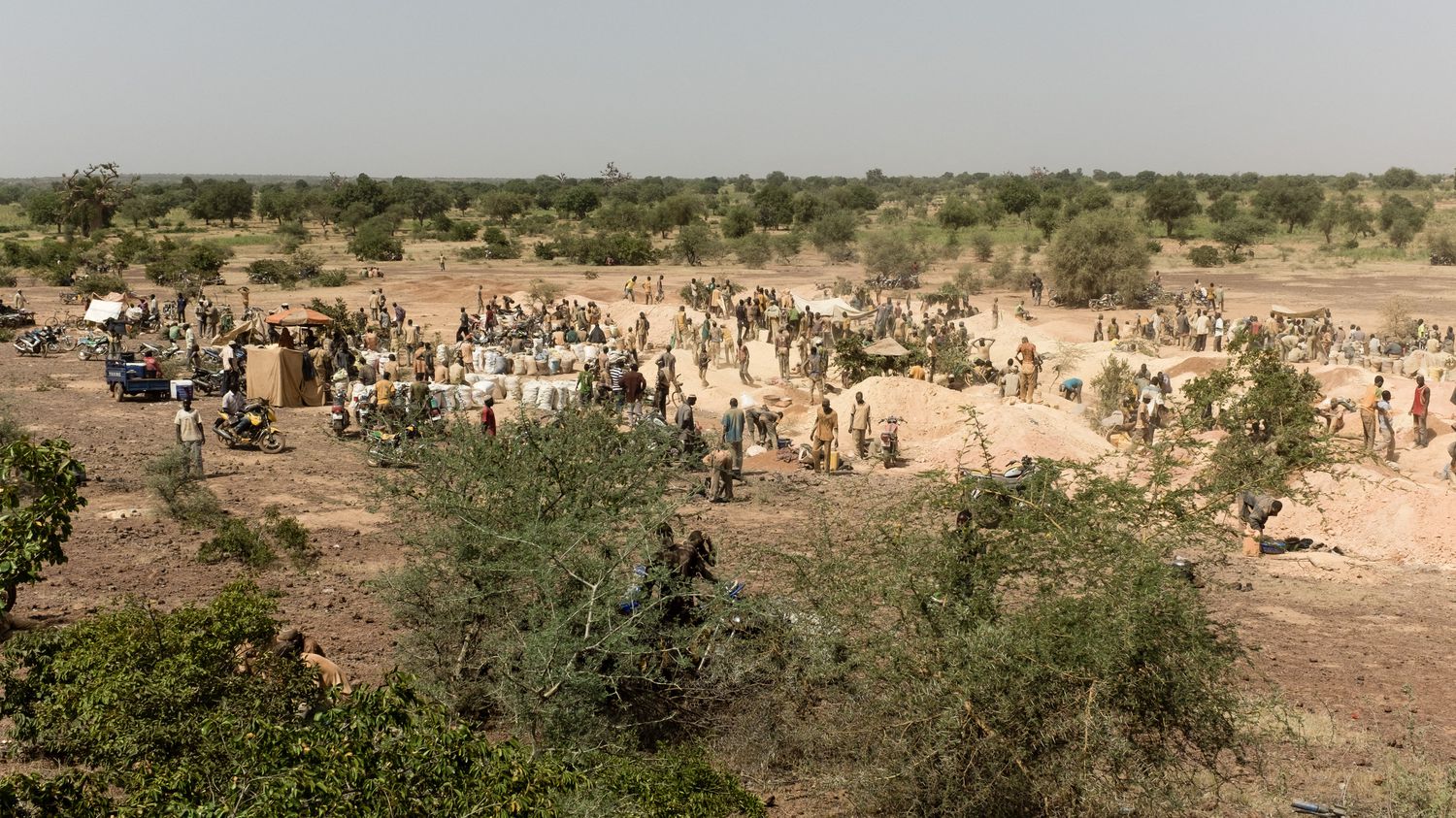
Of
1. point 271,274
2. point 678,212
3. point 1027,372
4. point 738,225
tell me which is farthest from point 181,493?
point 678,212

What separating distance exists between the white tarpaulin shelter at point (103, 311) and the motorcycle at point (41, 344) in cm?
102

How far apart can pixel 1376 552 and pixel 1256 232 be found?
4917 cm

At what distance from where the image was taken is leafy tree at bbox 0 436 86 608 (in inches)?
191

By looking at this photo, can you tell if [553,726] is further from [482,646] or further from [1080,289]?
[1080,289]

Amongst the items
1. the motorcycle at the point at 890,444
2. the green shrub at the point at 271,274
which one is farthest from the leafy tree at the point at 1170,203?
the motorcycle at the point at 890,444

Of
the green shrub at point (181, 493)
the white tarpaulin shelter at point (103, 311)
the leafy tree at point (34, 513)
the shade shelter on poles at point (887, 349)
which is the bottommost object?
the green shrub at point (181, 493)

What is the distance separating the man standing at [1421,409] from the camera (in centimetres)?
1750

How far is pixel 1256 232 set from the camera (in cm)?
5806

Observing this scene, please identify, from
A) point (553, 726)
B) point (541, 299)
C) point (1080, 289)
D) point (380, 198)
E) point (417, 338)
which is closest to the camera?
point (553, 726)

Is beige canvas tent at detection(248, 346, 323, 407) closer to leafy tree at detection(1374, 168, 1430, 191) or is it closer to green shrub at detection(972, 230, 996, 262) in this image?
green shrub at detection(972, 230, 996, 262)

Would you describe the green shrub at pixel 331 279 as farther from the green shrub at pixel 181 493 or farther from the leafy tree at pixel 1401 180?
the leafy tree at pixel 1401 180

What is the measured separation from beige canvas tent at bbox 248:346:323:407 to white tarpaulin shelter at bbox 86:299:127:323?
7.60m

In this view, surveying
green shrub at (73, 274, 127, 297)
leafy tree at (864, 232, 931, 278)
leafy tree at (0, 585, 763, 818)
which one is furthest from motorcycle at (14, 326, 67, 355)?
leafy tree at (864, 232, 931, 278)

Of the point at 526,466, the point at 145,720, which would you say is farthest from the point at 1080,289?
the point at 145,720
